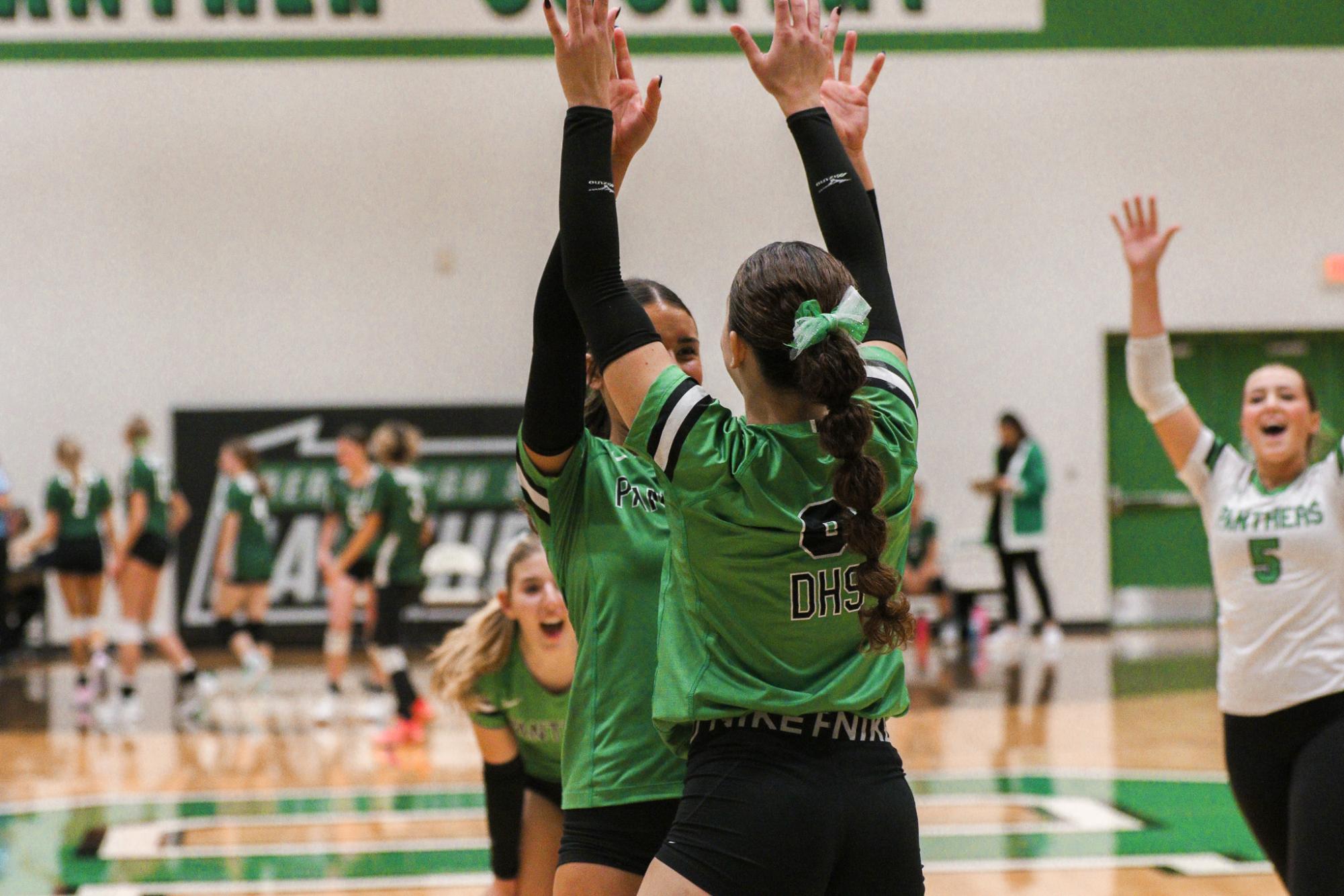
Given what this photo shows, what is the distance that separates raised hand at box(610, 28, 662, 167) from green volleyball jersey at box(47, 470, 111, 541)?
798 cm

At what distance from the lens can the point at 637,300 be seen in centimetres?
214

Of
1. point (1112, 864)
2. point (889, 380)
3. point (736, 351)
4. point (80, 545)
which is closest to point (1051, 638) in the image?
point (1112, 864)

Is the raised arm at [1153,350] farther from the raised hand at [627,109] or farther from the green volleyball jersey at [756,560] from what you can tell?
the green volleyball jersey at [756,560]

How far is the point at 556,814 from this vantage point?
3.21 metres

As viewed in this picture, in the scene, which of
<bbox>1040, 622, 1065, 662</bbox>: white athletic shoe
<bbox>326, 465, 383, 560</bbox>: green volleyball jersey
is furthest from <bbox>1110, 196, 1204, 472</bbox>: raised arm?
<bbox>1040, 622, 1065, 662</bbox>: white athletic shoe

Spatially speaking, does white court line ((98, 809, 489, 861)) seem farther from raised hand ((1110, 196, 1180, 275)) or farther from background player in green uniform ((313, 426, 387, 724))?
raised hand ((1110, 196, 1180, 275))

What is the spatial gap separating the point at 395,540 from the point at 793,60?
21.0 feet

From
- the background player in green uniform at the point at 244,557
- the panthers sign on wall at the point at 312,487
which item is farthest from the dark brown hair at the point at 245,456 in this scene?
the panthers sign on wall at the point at 312,487

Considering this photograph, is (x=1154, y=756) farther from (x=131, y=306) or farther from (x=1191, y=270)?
(x=131, y=306)

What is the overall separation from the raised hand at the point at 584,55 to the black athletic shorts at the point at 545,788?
1824 millimetres

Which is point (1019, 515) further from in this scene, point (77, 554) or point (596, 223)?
point (596, 223)

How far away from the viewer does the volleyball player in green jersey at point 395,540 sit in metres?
8.05

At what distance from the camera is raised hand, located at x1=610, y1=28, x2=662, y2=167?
208 centimetres

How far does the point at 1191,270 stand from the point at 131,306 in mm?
9657
